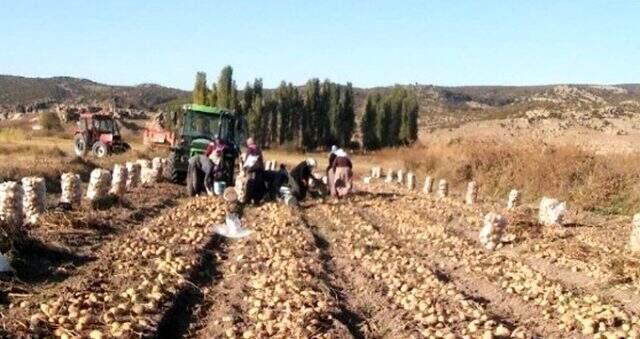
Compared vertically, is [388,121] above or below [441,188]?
above

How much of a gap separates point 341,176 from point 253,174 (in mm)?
2820

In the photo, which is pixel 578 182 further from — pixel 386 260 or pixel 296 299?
pixel 296 299

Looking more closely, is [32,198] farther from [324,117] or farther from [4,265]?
[324,117]

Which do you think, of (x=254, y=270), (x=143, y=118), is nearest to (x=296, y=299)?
(x=254, y=270)

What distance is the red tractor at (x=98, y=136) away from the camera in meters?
33.7

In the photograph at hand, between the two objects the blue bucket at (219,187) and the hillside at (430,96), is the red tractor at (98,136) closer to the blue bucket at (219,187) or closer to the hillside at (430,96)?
the blue bucket at (219,187)

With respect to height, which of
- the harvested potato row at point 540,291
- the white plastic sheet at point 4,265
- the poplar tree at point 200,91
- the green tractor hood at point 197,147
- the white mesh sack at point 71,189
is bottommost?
the harvested potato row at point 540,291

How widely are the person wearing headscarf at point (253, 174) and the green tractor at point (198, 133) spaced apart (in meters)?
2.77

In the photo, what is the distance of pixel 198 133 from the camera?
67.8ft

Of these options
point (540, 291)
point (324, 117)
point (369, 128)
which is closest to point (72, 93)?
point (324, 117)

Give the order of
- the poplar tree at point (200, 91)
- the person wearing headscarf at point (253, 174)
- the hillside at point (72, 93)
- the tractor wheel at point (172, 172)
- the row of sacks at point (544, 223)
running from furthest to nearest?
1. the hillside at point (72, 93)
2. the poplar tree at point (200, 91)
3. the tractor wheel at point (172, 172)
4. the person wearing headscarf at point (253, 174)
5. the row of sacks at point (544, 223)

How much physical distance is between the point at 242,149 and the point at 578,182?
29.2 ft

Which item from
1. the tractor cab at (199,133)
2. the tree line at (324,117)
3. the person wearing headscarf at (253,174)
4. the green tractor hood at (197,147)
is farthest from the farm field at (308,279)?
the tree line at (324,117)

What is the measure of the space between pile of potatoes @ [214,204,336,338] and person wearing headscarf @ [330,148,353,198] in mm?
6348
